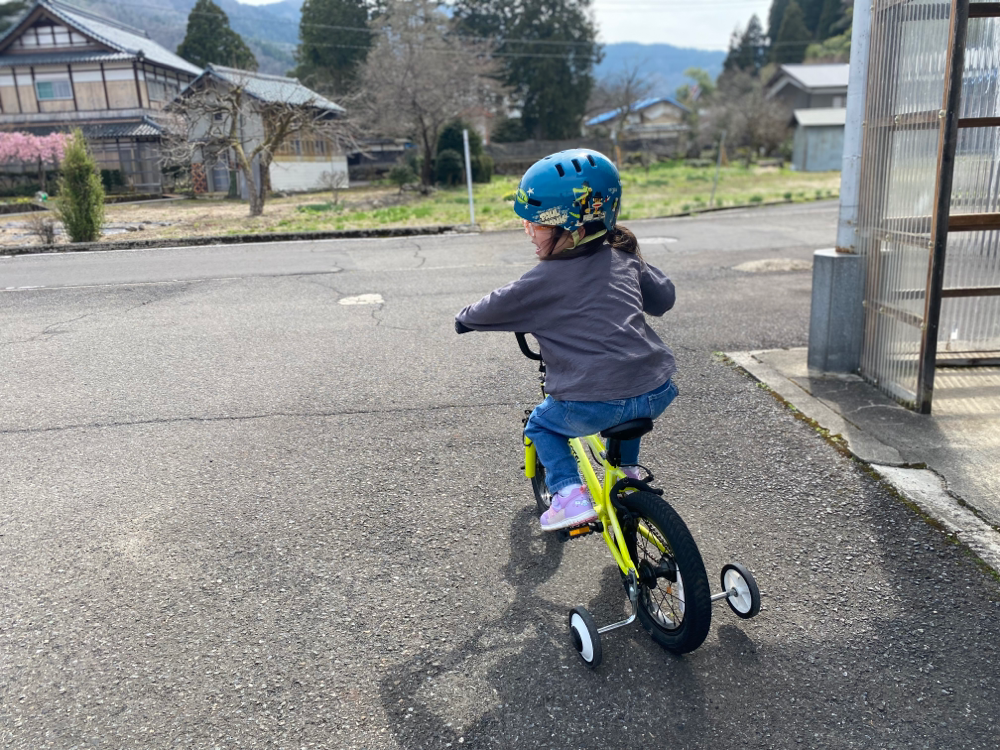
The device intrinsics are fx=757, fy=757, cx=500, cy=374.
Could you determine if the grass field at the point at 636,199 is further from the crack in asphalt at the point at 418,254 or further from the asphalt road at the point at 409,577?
the asphalt road at the point at 409,577

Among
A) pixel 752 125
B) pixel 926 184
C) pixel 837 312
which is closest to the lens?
pixel 926 184

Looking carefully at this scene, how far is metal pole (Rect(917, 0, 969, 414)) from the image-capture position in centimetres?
396

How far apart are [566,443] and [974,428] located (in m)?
2.79

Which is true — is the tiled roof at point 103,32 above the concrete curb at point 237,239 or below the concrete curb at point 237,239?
above

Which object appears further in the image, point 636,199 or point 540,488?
point 636,199

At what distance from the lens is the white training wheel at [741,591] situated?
2.55 m

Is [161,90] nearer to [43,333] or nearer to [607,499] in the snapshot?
[43,333]

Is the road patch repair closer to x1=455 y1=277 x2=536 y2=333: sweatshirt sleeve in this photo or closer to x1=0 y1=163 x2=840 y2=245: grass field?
x1=455 y1=277 x2=536 y2=333: sweatshirt sleeve

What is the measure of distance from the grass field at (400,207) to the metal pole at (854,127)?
10.8 m

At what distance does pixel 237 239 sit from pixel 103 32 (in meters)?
29.1

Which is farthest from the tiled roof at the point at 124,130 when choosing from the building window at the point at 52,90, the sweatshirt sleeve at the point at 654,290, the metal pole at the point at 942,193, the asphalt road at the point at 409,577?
the sweatshirt sleeve at the point at 654,290

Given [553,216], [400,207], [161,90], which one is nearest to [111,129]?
[161,90]

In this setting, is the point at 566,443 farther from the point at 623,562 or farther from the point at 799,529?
the point at 799,529

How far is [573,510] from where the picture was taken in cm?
274
